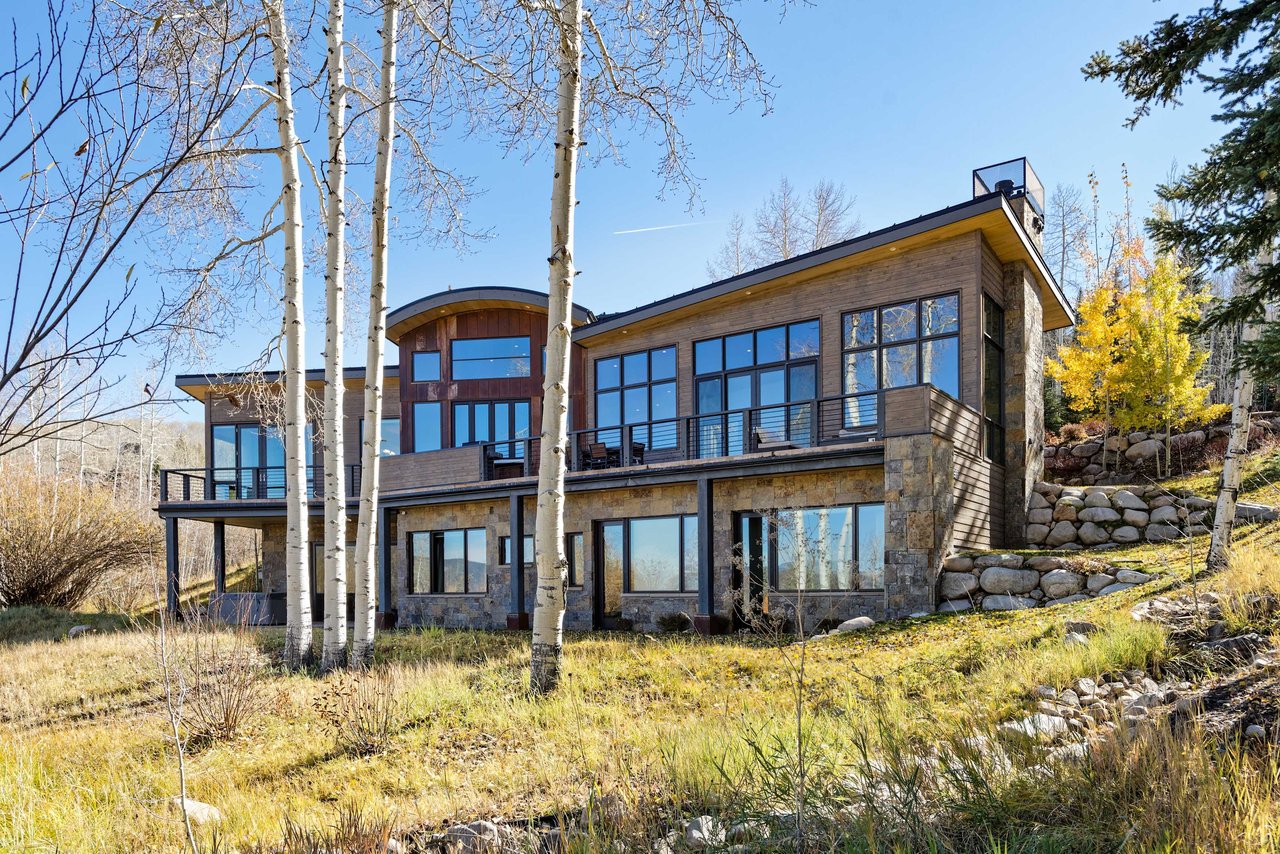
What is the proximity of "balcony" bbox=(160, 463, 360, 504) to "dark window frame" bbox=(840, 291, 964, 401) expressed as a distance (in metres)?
12.5

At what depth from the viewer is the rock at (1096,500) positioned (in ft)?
44.3

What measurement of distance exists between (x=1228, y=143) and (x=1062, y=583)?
6482mm

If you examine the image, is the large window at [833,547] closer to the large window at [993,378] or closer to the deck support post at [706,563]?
the deck support post at [706,563]

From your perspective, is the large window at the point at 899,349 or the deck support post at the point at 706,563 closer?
the large window at the point at 899,349

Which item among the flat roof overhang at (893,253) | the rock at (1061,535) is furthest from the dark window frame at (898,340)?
Answer: the rock at (1061,535)

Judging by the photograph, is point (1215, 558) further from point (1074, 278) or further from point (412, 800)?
point (1074, 278)

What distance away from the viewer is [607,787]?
13.4 feet

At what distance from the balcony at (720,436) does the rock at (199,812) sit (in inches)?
373

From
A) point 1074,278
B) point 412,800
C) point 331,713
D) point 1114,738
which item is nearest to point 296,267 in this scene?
point 331,713

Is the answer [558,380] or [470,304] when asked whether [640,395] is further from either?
[558,380]

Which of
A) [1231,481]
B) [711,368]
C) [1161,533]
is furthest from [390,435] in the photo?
[1231,481]

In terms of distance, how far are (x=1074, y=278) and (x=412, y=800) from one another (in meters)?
36.4

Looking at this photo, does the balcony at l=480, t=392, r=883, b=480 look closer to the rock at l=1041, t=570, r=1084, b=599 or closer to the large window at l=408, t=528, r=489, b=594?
the large window at l=408, t=528, r=489, b=594

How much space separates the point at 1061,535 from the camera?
13.6m
